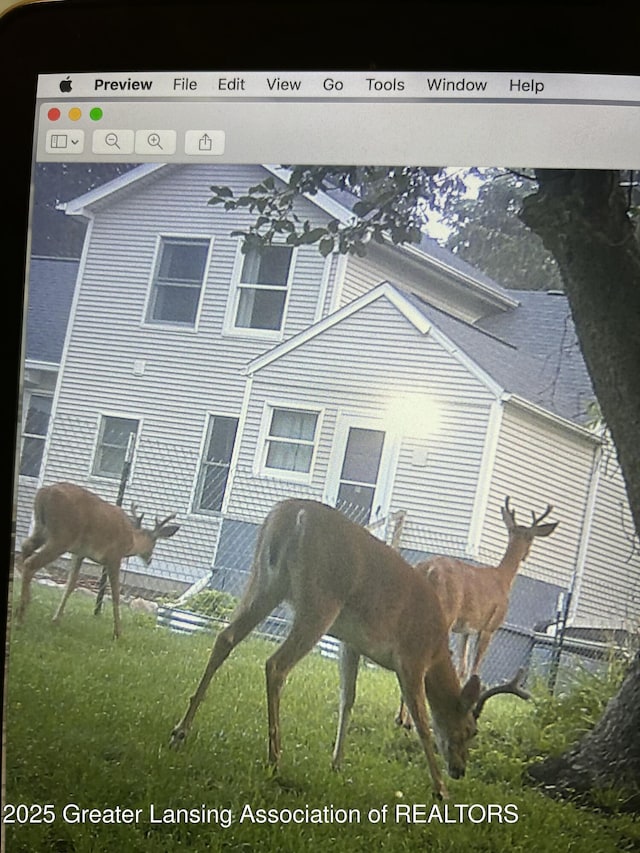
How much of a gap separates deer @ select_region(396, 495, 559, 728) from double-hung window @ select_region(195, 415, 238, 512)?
149 mm

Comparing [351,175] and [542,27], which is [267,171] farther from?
[542,27]

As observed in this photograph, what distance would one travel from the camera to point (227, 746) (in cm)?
54

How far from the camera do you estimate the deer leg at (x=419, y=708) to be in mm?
535

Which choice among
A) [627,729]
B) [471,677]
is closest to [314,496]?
[471,677]

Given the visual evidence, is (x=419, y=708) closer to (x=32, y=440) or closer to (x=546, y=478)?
(x=546, y=478)

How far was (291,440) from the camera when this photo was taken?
1.78 ft

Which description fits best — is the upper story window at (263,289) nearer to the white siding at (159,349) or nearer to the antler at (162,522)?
the white siding at (159,349)

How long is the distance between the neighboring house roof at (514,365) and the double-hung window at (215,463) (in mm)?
43

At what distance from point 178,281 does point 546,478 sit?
0.29 m

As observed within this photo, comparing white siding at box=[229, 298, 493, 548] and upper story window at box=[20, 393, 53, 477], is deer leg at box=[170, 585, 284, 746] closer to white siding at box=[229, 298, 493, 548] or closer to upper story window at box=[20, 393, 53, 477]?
white siding at box=[229, 298, 493, 548]

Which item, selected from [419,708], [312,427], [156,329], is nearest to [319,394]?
[312,427]

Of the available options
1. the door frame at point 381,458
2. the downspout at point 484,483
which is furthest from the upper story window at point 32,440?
the downspout at point 484,483

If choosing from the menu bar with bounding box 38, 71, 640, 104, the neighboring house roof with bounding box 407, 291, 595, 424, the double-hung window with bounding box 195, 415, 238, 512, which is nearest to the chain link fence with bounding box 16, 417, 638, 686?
the double-hung window with bounding box 195, 415, 238, 512

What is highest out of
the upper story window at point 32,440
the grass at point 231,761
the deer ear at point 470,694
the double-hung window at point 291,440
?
the double-hung window at point 291,440
